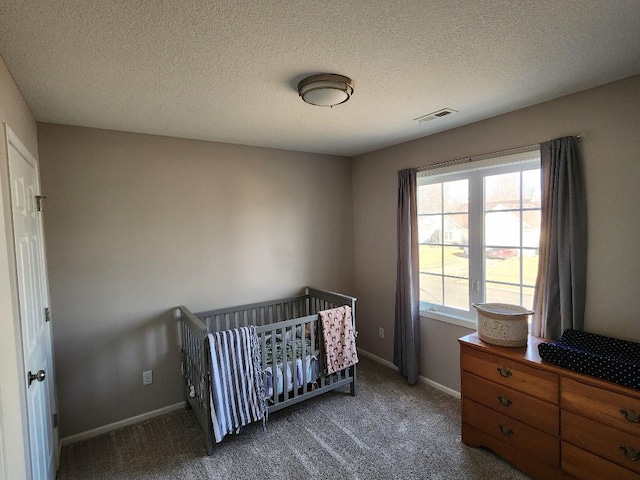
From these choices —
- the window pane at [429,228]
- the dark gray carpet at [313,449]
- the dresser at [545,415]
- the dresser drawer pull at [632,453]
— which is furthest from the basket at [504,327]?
the window pane at [429,228]

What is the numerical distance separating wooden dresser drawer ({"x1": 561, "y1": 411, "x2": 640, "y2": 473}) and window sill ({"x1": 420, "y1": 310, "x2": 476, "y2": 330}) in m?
1.03

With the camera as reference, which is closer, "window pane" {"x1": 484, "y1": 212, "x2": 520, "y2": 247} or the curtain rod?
the curtain rod

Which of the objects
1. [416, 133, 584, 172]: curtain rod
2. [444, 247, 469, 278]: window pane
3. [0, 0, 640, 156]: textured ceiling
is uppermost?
[0, 0, 640, 156]: textured ceiling

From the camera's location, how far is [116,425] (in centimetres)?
264

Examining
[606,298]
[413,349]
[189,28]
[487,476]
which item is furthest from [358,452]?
[189,28]

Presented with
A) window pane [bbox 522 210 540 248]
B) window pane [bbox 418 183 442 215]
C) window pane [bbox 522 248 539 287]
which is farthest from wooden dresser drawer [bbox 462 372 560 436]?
window pane [bbox 418 183 442 215]

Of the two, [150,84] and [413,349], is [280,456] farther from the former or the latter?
[150,84]

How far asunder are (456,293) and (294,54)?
2.41 meters

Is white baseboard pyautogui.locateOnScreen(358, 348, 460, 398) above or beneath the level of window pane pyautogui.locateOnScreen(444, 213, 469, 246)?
beneath

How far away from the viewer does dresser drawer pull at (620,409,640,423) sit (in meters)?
1.58

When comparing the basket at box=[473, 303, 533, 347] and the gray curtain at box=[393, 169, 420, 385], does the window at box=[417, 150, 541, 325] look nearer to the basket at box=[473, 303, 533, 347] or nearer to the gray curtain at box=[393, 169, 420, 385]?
the gray curtain at box=[393, 169, 420, 385]

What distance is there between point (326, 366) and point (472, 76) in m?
2.37

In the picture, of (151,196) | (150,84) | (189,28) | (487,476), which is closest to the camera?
(189,28)

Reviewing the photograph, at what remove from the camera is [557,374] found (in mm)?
1840
